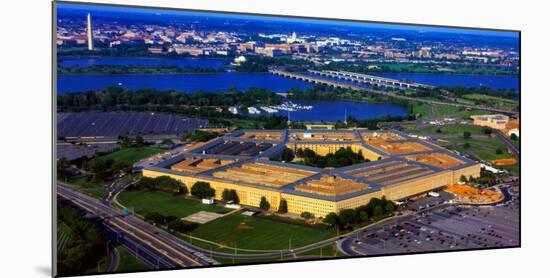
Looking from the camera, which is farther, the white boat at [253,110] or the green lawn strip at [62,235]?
the white boat at [253,110]

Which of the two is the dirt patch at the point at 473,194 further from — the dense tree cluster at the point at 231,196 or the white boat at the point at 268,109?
the dense tree cluster at the point at 231,196

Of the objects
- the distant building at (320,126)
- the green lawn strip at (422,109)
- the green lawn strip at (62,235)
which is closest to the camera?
the green lawn strip at (62,235)

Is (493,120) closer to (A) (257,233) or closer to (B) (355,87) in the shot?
(B) (355,87)

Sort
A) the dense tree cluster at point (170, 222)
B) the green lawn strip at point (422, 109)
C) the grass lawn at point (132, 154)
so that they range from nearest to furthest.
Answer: the dense tree cluster at point (170, 222) → the grass lawn at point (132, 154) → the green lawn strip at point (422, 109)

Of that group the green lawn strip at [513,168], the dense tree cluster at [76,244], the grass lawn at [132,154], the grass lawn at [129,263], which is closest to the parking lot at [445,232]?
the green lawn strip at [513,168]

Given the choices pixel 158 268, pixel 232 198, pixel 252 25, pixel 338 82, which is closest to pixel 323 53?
pixel 338 82

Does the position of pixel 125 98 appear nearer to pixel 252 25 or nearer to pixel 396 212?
pixel 252 25

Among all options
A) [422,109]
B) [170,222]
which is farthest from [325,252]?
[422,109]
